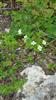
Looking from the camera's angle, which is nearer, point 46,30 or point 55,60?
point 55,60

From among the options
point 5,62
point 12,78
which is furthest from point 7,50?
point 12,78

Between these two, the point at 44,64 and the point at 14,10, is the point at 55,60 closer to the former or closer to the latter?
the point at 44,64

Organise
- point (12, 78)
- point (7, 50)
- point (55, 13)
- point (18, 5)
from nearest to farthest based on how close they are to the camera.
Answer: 1. point (12, 78)
2. point (7, 50)
3. point (55, 13)
4. point (18, 5)

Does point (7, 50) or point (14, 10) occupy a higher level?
point (14, 10)

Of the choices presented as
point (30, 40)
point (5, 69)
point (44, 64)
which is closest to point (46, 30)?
point (30, 40)

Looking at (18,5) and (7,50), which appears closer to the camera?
(7,50)

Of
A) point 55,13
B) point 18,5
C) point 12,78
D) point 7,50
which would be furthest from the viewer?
point 18,5

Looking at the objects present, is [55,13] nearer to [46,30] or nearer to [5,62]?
[46,30]
